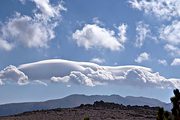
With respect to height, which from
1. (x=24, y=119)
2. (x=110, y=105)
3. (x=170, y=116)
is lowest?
(x=170, y=116)

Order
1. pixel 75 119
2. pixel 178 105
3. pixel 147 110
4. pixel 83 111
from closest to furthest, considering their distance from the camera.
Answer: pixel 178 105 < pixel 75 119 < pixel 83 111 < pixel 147 110

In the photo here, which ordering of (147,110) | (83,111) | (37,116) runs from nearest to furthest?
(37,116) → (83,111) → (147,110)

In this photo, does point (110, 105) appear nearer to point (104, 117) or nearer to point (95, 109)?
point (95, 109)

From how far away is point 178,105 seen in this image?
2983 cm

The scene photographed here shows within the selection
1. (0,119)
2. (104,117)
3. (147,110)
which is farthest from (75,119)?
(147,110)

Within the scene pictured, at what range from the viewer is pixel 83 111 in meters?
143

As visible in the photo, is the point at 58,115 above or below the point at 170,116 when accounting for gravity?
above

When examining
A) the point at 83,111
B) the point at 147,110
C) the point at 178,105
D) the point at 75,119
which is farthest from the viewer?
the point at 147,110

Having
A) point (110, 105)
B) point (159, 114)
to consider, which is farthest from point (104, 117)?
point (159, 114)

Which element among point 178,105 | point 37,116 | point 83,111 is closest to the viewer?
point 178,105

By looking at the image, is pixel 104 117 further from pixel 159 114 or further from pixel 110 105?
pixel 159 114

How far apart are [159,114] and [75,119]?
9547 cm

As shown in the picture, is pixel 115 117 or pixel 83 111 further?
pixel 83 111

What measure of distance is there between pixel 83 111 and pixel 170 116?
371 ft
